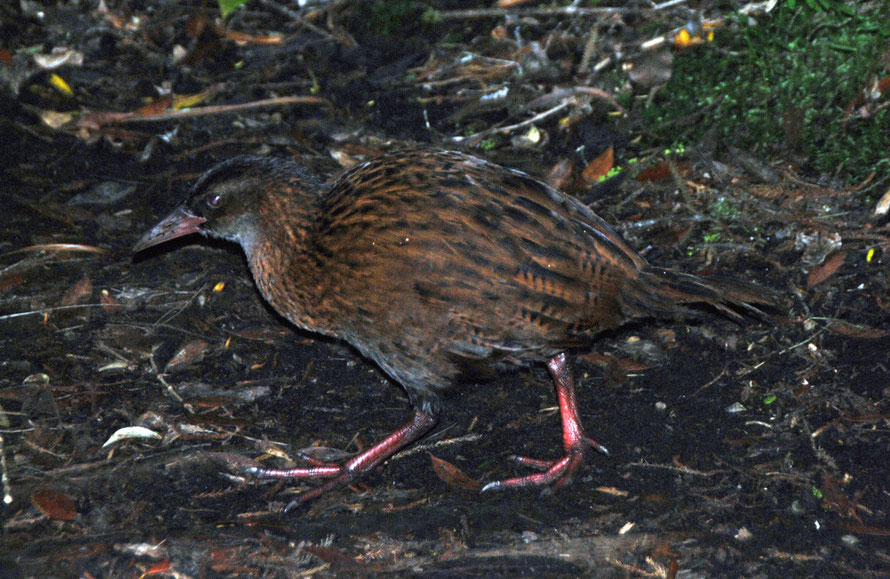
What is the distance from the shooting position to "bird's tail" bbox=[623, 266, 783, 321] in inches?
145

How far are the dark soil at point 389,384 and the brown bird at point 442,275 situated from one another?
244mm

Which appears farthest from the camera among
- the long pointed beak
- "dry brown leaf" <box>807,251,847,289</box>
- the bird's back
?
"dry brown leaf" <box>807,251,847,289</box>

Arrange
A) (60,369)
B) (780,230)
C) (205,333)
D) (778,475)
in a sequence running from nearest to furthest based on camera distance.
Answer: (778,475)
(60,369)
(205,333)
(780,230)

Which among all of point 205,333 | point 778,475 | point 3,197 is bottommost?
point 778,475

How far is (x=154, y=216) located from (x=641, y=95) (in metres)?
2.85

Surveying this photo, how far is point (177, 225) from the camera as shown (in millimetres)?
4105

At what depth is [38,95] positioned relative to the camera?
588 cm

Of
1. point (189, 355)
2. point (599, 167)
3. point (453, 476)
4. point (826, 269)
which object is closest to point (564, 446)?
point (453, 476)

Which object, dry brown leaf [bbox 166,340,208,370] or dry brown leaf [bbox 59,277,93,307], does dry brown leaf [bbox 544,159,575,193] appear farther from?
dry brown leaf [bbox 59,277,93,307]

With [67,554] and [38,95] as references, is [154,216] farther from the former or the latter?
[67,554]

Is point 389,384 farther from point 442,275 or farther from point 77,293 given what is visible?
point 77,293

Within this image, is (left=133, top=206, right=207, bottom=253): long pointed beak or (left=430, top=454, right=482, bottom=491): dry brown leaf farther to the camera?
(left=133, top=206, right=207, bottom=253): long pointed beak

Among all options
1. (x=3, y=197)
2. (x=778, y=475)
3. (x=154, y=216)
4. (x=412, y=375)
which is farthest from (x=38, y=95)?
(x=778, y=475)

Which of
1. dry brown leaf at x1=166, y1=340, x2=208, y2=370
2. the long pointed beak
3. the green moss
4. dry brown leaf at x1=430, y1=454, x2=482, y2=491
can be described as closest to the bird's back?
dry brown leaf at x1=430, y1=454, x2=482, y2=491
